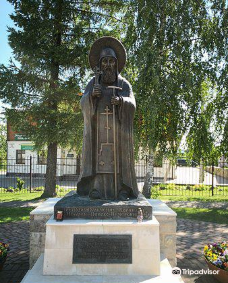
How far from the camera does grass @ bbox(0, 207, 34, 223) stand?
8.19 m

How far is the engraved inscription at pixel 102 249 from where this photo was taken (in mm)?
3588

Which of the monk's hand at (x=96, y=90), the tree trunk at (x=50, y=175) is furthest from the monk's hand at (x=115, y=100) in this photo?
the tree trunk at (x=50, y=175)

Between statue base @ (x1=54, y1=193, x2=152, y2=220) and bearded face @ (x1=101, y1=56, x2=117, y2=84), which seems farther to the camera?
bearded face @ (x1=101, y1=56, x2=117, y2=84)

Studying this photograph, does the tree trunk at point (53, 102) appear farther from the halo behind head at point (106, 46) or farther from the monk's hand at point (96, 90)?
the monk's hand at point (96, 90)

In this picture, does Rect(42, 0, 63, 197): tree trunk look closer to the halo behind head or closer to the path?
the path

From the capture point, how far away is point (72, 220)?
12.5ft

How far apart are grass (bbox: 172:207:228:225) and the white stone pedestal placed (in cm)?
533

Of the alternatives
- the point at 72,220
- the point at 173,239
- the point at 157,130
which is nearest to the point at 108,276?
the point at 72,220

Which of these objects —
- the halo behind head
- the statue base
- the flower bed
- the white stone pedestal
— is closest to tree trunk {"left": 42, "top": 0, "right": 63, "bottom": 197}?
the halo behind head

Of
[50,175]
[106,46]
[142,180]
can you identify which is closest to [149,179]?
[50,175]

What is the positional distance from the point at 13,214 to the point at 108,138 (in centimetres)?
599

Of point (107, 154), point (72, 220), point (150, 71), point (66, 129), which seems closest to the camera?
point (72, 220)

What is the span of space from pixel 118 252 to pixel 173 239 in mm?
1339

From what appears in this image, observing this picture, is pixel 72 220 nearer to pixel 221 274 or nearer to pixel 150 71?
pixel 221 274
